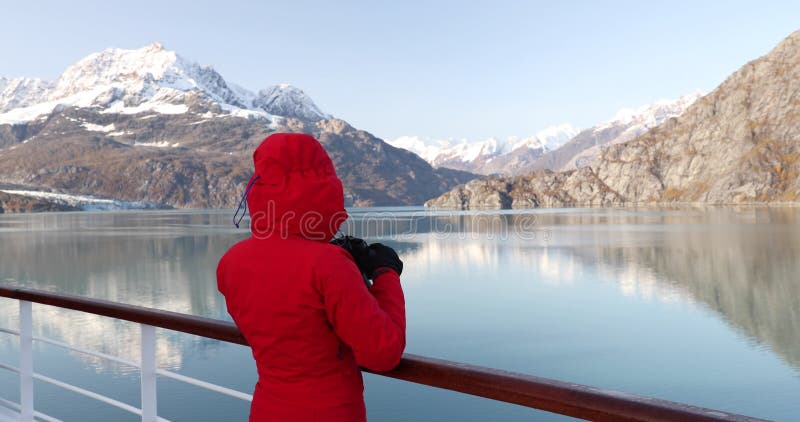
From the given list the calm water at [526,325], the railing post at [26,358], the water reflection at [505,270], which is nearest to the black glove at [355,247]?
the railing post at [26,358]

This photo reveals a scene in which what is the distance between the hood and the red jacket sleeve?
0.61ft

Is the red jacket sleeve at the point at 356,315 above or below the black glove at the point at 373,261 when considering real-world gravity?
below

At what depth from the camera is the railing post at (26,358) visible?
14.3ft

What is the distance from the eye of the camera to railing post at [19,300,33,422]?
434cm

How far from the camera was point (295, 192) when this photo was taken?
215 cm

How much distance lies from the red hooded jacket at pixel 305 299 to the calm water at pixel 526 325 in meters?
11.2

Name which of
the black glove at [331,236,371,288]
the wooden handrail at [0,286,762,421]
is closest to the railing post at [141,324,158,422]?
the wooden handrail at [0,286,762,421]

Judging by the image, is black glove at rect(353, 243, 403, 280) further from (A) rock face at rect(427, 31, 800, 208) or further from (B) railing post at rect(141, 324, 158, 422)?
(A) rock face at rect(427, 31, 800, 208)

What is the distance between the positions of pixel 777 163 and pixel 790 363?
164m

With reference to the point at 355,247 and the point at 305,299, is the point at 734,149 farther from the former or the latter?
the point at 305,299

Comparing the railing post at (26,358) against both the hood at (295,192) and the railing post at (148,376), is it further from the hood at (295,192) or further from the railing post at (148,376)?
the hood at (295,192)

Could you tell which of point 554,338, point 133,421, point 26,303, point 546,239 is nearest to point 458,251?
point 546,239

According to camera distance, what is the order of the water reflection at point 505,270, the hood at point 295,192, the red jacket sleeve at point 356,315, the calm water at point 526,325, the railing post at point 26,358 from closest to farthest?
the red jacket sleeve at point 356,315 → the hood at point 295,192 → the railing post at point 26,358 → the calm water at point 526,325 → the water reflection at point 505,270

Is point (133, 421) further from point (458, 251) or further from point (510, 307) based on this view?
point (458, 251)
